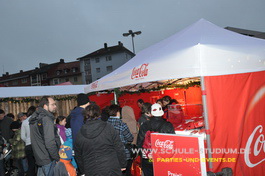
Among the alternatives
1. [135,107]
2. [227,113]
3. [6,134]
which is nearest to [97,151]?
[227,113]

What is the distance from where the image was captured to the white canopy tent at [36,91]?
369 inches

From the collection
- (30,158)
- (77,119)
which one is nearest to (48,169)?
(77,119)

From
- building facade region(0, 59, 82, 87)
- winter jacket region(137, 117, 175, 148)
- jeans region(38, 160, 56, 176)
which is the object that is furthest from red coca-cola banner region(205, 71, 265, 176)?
building facade region(0, 59, 82, 87)

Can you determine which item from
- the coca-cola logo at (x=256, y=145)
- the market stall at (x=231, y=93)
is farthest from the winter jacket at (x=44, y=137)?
the coca-cola logo at (x=256, y=145)

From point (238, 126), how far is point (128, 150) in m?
1.86

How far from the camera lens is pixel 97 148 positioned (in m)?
2.54

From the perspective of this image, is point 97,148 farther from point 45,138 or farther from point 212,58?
point 212,58

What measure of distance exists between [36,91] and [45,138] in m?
7.92

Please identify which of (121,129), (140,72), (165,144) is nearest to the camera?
(165,144)

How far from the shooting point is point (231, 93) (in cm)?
341

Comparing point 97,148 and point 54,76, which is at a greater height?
point 54,76

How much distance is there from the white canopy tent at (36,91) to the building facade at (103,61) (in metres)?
36.8

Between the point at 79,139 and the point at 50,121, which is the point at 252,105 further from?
the point at 50,121

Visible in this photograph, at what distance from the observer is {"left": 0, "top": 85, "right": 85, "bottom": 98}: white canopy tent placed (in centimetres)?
937
